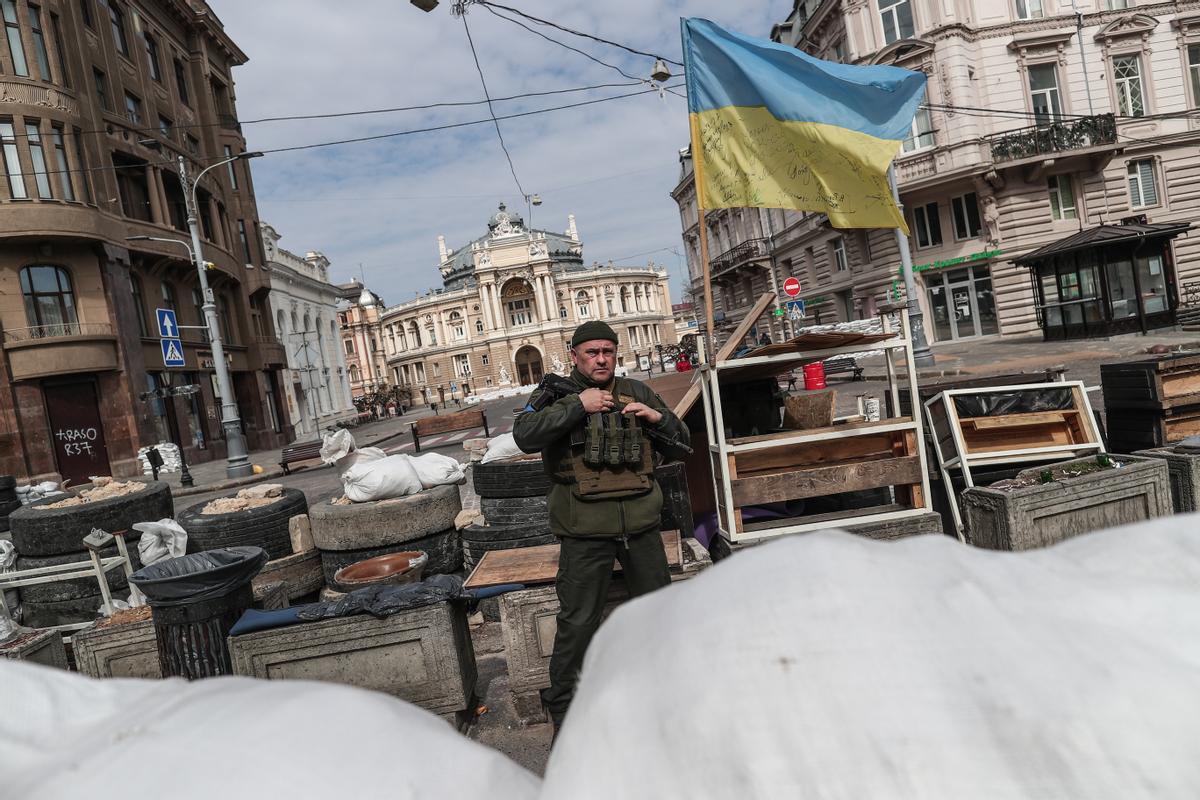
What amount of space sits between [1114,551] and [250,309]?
3366 centimetres

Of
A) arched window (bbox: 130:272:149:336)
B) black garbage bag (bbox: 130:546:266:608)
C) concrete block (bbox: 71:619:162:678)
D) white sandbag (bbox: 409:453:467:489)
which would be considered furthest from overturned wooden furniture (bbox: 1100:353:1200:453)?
arched window (bbox: 130:272:149:336)

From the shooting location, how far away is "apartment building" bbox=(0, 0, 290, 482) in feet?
62.5

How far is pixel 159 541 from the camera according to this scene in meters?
5.36

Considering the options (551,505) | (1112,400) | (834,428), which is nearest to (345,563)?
(551,505)

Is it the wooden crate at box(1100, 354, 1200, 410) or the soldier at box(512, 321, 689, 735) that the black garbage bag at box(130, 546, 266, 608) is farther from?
the wooden crate at box(1100, 354, 1200, 410)

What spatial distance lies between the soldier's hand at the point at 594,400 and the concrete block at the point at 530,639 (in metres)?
1.04

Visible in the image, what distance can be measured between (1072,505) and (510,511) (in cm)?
369

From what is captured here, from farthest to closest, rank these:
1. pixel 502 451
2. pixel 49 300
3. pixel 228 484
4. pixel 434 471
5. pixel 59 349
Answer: pixel 49 300, pixel 59 349, pixel 228 484, pixel 434 471, pixel 502 451

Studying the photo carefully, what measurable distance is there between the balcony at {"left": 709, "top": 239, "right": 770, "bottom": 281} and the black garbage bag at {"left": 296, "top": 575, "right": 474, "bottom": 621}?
123 feet

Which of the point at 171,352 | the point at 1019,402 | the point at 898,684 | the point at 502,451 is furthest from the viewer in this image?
the point at 171,352

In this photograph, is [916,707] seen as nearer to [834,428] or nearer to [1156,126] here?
[834,428]

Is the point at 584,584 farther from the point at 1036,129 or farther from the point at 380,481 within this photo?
the point at 1036,129

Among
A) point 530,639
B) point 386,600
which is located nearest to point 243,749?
point 386,600

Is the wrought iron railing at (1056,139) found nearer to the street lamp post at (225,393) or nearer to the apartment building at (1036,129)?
the apartment building at (1036,129)
